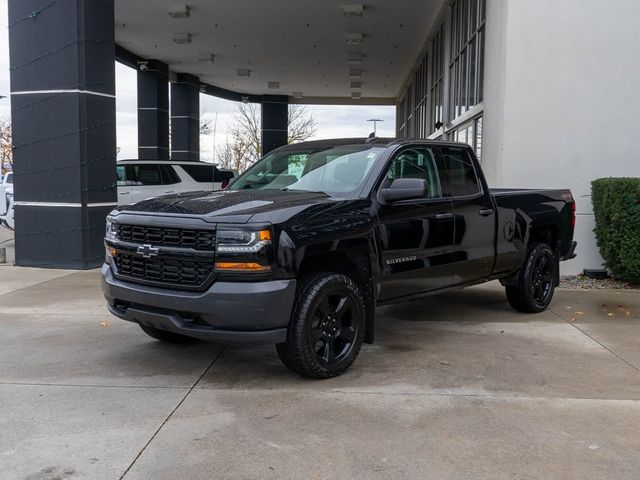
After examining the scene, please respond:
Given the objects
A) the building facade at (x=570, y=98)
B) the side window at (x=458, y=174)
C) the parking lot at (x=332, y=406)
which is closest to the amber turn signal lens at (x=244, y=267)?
the parking lot at (x=332, y=406)

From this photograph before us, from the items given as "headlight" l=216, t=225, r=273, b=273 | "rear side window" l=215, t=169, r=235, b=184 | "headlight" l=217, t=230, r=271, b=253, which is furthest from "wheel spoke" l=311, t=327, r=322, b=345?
"rear side window" l=215, t=169, r=235, b=184

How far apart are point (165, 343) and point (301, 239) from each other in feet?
6.80

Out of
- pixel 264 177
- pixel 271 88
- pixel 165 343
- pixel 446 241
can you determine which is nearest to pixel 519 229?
pixel 446 241

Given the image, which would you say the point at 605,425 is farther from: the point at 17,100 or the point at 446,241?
the point at 17,100

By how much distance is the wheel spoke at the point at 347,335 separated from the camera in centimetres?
477

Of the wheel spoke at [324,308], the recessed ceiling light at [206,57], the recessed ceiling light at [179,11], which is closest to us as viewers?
the wheel spoke at [324,308]

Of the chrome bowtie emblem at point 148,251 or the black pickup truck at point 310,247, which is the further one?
the chrome bowtie emblem at point 148,251

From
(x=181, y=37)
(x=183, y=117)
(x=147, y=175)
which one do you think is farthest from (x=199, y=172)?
(x=183, y=117)

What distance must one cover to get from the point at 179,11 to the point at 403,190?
1434cm

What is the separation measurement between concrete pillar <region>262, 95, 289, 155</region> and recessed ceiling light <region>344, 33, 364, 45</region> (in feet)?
47.3

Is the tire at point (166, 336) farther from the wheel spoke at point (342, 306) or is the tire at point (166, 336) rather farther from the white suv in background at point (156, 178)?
the white suv in background at point (156, 178)

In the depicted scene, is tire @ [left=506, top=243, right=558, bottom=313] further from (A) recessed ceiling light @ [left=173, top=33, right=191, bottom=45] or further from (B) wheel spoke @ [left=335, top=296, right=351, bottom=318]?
(A) recessed ceiling light @ [left=173, top=33, right=191, bottom=45]

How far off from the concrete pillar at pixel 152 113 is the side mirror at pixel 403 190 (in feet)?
67.3

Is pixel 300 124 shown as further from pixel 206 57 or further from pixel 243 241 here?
pixel 243 241
